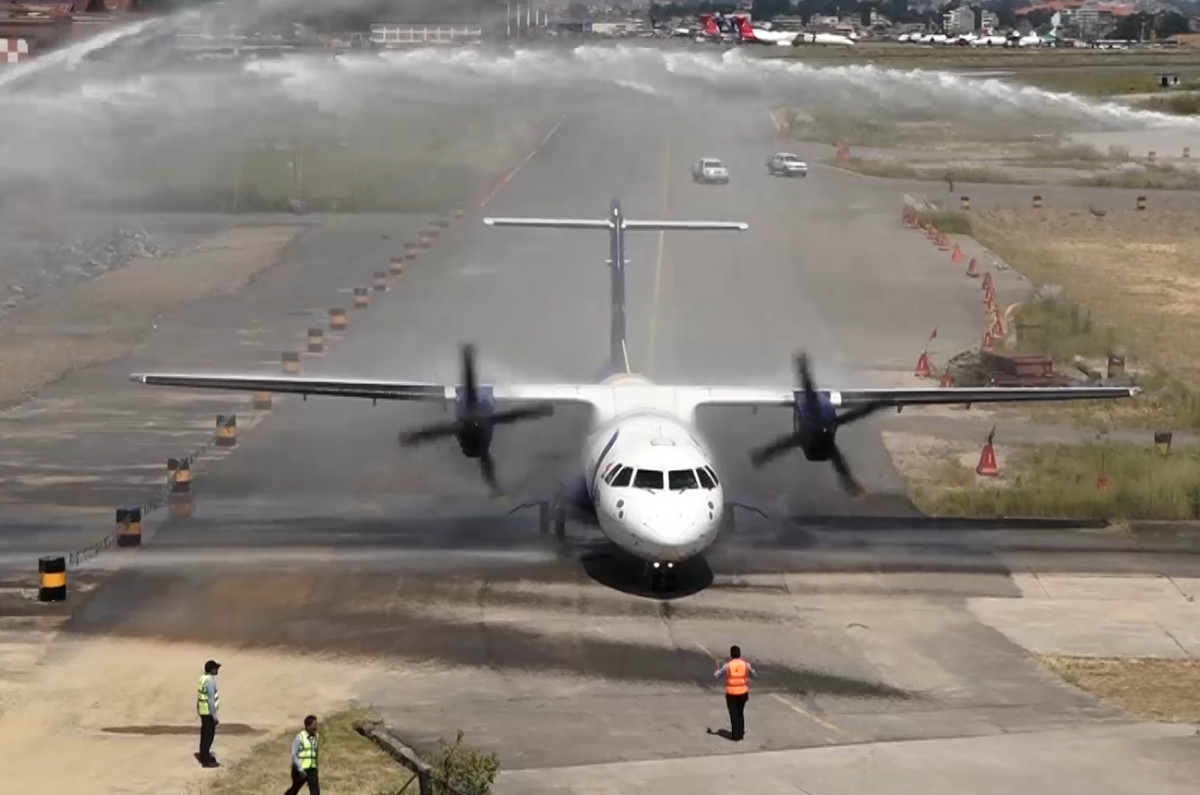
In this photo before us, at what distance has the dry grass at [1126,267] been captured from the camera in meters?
58.6

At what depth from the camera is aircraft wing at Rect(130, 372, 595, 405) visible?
1401 inches

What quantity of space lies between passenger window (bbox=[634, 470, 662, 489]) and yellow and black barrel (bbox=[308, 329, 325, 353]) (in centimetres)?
2642

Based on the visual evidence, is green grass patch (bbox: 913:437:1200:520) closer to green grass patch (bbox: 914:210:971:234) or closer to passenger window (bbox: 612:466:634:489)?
passenger window (bbox: 612:466:634:489)

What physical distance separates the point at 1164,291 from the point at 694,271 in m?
19.2

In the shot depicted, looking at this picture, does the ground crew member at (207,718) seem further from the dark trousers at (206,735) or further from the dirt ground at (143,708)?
the dirt ground at (143,708)

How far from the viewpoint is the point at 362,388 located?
35.8m

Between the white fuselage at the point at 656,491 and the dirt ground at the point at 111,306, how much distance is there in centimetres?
2235

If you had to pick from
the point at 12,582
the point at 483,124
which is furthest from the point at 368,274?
the point at 483,124

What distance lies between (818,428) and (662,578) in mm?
5071

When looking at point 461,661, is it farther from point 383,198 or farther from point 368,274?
point 383,198

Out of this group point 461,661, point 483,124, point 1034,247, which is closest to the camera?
point 461,661

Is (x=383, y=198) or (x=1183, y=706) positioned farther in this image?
(x=383, y=198)

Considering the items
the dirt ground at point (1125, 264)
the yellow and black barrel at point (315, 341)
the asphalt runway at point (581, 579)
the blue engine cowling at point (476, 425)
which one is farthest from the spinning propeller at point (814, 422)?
the yellow and black barrel at point (315, 341)

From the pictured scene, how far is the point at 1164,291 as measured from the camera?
2788 inches
